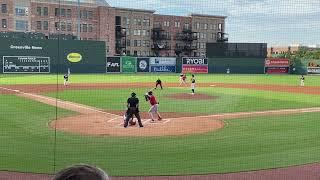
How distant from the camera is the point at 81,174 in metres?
1.27

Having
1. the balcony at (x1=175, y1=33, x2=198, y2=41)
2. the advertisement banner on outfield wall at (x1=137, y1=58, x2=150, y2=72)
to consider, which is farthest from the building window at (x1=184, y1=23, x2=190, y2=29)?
the advertisement banner on outfield wall at (x1=137, y1=58, x2=150, y2=72)

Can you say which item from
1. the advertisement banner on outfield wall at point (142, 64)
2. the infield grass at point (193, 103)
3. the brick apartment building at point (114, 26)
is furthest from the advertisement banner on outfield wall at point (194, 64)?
the infield grass at point (193, 103)

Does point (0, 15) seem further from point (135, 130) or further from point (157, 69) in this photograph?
point (135, 130)

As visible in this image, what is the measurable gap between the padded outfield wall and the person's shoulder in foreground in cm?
3569

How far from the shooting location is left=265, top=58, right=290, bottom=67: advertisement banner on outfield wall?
57.3 meters

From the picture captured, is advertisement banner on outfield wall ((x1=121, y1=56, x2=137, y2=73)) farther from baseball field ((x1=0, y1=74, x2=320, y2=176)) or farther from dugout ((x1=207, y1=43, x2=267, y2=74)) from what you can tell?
baseball field ((x1=0, y1=74, x2=320, y2=176))

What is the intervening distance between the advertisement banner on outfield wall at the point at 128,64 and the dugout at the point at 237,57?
30.2 feet

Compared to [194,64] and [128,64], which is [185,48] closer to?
[194,64]

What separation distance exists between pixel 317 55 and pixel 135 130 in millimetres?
68634

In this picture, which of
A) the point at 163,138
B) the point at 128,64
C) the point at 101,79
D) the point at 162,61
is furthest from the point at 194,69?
the point at 163,138

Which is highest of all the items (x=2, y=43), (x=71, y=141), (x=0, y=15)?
(x=0, y=15)

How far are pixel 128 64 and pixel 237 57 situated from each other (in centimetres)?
1356

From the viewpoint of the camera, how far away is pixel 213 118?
17.1m

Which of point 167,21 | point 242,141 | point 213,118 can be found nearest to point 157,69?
point 167,21
